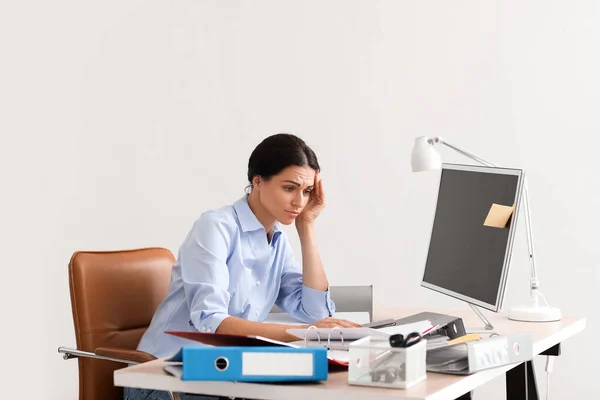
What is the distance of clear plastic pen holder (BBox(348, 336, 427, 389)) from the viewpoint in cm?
150

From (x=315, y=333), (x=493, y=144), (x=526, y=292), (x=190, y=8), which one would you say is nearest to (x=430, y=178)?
(x=493, y=144)

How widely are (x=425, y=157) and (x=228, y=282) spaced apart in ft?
2.47

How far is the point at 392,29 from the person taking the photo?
412 cm

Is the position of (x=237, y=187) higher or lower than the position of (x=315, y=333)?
higher

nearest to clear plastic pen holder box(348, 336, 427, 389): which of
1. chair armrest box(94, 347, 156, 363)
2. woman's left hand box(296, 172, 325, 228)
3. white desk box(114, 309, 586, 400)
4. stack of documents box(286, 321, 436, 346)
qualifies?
white desk box(114, 309, 586, 400)

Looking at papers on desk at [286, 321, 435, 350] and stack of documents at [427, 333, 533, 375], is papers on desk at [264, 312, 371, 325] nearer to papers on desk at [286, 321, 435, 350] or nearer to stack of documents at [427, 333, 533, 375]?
papers on desk at [286, 321, 435, 350]

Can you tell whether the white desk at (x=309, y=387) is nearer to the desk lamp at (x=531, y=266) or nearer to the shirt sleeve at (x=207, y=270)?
the shirt sleeve at (x=207, y=270)

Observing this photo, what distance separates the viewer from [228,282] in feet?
7.52

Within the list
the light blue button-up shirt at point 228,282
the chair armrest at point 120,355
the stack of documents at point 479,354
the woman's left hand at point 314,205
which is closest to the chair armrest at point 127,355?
the chair armrest at point 120,355

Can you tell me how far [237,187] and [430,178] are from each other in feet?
3.53

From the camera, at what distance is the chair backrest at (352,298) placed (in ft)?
8.62

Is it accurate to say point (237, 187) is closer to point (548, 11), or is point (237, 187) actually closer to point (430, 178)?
point (430, 178)

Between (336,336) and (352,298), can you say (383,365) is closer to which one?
(336,336)

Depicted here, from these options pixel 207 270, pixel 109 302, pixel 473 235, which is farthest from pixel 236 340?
pixel 109 302
